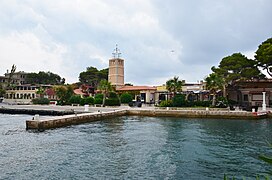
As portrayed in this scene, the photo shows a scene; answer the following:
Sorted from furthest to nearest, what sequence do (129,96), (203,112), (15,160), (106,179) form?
(129,96), (203,112), (15,160), (106,179)

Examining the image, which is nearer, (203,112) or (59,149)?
(59,149)

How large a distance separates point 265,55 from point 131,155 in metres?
25.6

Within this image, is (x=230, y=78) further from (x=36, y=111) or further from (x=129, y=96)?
(x=36, y=111)

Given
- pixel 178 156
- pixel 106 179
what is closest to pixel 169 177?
pixel 106 179

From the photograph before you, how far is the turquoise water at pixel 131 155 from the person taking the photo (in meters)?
9.29

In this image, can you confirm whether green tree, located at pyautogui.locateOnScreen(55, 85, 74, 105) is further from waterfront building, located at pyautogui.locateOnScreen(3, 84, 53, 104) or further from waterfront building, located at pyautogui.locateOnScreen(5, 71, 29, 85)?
waterfront building, located at pyautogui.locateOnScreen(5, 71, 29, 85)

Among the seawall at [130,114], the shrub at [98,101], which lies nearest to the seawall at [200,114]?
the seawall at [130,114]

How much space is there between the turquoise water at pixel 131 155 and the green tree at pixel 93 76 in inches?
2156

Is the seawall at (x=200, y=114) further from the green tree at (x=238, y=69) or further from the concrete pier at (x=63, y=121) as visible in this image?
the green tree at (x=238, y=69)

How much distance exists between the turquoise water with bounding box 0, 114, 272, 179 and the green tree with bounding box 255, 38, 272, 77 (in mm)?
16350

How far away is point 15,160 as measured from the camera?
36.0 ft

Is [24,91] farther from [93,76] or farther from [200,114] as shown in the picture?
[200,114]

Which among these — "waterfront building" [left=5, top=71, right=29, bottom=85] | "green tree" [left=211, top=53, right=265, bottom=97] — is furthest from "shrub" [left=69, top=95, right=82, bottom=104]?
"waterfront building" [left=5, top=71, right=29, bottom=85]

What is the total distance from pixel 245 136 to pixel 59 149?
1132cm
